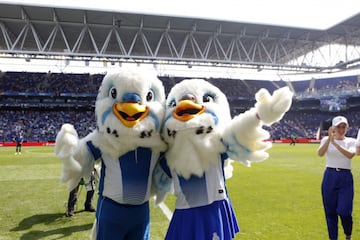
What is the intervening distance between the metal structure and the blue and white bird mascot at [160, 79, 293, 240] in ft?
73.8

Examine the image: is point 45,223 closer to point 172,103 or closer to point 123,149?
point 123,149

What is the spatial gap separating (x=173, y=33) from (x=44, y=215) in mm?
23911

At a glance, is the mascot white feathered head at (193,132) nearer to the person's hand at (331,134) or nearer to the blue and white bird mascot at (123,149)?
the blue and white bird mascot at (123,149)

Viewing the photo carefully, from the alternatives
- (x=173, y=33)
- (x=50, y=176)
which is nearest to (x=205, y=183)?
(x=50, y=176)

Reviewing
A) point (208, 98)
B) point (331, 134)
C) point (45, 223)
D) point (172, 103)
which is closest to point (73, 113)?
point (45, 223)

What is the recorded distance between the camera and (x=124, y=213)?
3.15 m

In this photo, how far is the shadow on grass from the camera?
218 inches

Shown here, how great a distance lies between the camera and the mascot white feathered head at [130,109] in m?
3.00

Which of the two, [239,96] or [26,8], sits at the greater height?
[26,8]

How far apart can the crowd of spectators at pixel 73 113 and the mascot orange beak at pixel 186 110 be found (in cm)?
3150

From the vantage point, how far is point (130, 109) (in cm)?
299

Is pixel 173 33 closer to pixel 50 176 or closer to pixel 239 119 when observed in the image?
pixel 50 176

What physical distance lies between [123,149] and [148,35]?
27.1m

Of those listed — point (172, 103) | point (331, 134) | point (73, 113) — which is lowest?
point (73, 113)
